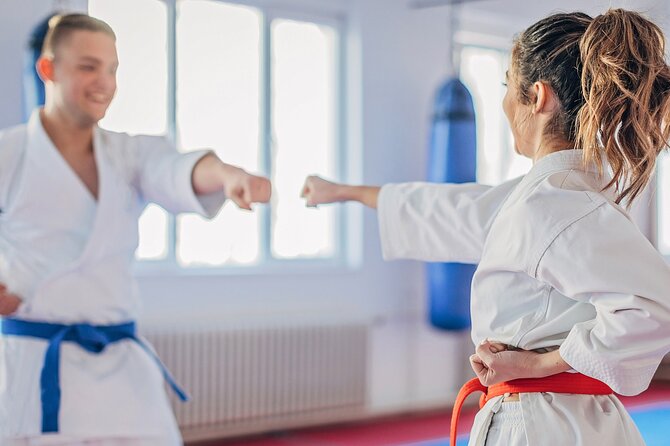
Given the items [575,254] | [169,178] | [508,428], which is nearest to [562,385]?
[508,428]

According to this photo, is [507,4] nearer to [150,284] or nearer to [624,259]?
[150,284]

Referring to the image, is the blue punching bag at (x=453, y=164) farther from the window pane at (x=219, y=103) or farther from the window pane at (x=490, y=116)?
the window pane at (x=219, y=103)

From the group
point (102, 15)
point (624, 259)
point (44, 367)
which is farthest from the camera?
point (102, 15)

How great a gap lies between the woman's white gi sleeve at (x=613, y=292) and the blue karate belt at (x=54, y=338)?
111 centimetres

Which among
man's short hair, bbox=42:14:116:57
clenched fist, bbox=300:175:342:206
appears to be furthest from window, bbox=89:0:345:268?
clenched fist, bbox=300:175:342:206

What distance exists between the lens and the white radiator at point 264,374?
471 cm

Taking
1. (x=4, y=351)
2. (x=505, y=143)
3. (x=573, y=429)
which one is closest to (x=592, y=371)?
(x=573, y=429)

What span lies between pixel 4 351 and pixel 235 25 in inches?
138

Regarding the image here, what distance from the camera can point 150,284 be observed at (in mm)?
4715

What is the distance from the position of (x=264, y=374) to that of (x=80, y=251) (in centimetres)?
304

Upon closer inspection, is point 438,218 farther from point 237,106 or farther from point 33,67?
point 237,106

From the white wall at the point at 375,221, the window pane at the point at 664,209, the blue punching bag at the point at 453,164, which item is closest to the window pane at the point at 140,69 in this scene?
the white wall at the point at 375,221

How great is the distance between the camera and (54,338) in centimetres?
204

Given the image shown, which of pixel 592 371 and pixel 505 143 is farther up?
pixel 505 143
